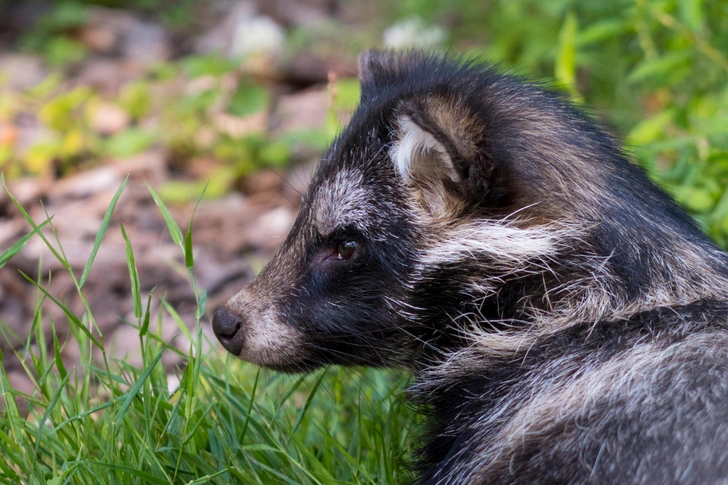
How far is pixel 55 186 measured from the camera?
7648 millimetres

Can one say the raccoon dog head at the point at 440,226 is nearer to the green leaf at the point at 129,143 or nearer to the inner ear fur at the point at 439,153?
the inner ear fur at the point at 439,153

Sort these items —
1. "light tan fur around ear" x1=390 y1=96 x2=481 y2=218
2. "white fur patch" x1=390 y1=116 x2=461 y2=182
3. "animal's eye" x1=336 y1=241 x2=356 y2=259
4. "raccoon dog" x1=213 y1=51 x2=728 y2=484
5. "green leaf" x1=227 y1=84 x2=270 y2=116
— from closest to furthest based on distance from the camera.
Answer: "raccoon dog" x1=213 y1=51 x2=728 y2=484
"light tan fur around ear" x1=390 y1=96 x2=481 y2=218
"white fur patch" x1=390 y1=116 x2=461 y2=182
"animal's eye" x1=336 y1=241 x2=356 y2=259
"green leaf" x1=227 y1=84 x2=270 y2=116

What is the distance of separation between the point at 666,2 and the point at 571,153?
2.34 metres


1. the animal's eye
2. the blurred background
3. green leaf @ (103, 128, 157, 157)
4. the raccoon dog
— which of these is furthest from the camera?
green leaf @ (103, 128, 157, 157)

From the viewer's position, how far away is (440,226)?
348 cm

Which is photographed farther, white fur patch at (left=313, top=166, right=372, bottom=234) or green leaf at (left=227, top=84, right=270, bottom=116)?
green leaf at (left=227, top=84, right=270, bottom=116)

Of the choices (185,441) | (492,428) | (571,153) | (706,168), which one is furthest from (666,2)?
(185,441)

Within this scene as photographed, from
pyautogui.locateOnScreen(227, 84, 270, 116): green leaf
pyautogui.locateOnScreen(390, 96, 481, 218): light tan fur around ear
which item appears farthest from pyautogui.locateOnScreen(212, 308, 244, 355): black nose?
pyautogui.locateOnScreen(227, 84, 270, 116): green leaf

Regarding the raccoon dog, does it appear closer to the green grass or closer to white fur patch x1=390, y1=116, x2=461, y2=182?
white fur patch x1=390, y1=116, x2=461, y2=182

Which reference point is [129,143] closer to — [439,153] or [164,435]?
[164,435]

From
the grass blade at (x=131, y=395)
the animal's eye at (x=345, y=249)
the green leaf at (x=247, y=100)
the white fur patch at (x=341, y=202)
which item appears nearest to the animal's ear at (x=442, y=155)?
the white fur patch at (x=341, y=202)

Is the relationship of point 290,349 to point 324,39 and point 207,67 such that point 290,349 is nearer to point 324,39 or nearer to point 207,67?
point 207,67

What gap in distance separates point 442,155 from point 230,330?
1306 millimetres

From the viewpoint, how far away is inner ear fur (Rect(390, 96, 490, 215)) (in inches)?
126
